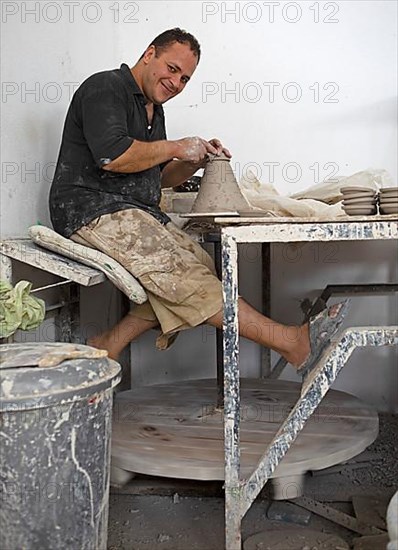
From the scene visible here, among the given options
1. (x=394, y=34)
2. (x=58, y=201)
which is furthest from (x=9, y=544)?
(x=394, y=34)

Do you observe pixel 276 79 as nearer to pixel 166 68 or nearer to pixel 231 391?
pixel 166 68

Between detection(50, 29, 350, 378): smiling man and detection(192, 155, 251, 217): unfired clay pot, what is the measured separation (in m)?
0.06

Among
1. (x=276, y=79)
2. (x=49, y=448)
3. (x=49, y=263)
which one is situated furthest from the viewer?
(x=276, y=79)

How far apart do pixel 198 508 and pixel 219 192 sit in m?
1.02

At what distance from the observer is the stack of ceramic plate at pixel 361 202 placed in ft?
5.80

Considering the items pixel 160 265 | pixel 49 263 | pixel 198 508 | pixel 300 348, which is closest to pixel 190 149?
pixel 160 265

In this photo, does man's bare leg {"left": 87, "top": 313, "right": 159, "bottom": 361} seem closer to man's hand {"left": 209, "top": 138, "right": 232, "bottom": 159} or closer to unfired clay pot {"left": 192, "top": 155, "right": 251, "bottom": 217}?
unfired clay pot {"left": 192, "top": 155, "right": 251, "bottom": 217}

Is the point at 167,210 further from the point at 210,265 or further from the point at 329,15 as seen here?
the point at 329,15

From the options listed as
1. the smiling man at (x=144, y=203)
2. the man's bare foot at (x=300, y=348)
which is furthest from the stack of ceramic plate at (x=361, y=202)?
the man's bare foot at (x=300, y=348)

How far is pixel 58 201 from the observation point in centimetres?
231

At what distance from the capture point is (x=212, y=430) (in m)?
2.27

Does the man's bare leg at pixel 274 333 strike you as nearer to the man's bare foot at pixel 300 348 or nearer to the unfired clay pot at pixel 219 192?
the man's bare foot at pixel 300 348

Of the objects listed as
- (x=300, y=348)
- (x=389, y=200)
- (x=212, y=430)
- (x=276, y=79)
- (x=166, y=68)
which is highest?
(x=276, y=79)

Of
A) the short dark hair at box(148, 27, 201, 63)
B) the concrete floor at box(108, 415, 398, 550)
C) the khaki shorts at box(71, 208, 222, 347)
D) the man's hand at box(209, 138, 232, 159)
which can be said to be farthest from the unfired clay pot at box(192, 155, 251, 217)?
the concrete floor at box(108, 415, 398, 550)
